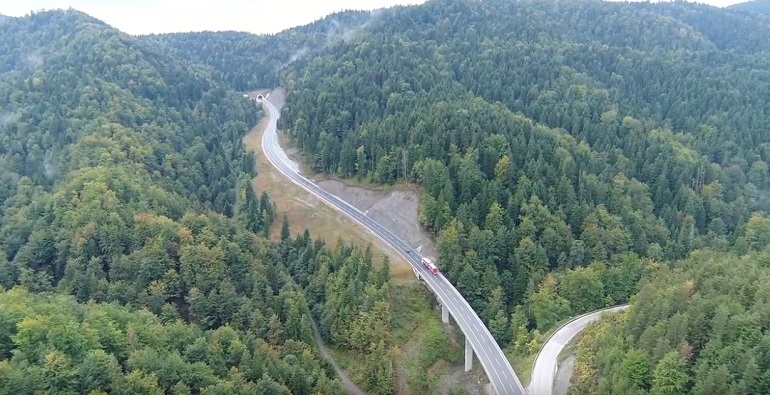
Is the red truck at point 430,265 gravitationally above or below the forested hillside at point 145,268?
below

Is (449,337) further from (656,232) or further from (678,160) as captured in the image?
(678,160)

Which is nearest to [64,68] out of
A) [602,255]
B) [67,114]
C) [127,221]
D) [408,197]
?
[67,114]

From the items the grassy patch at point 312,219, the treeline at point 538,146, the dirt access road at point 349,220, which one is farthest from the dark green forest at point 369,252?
the grassy patch at point 312,219

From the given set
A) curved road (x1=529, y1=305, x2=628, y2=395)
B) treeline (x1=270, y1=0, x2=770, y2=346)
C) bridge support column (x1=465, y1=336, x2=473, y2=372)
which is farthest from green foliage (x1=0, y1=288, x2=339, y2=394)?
treeline (x1=270, y1=0, x2=770, y2=346)

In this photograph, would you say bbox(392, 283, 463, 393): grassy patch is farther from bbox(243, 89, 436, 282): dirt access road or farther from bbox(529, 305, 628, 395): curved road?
bbox(529, 305, 628, 395): curved road

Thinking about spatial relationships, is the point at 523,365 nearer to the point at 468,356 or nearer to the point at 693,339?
the point at 468,356

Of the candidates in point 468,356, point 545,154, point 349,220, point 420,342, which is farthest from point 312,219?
point 468,356

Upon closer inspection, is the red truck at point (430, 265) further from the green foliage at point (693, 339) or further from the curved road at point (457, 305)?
the green foliage at point (693, 339)
